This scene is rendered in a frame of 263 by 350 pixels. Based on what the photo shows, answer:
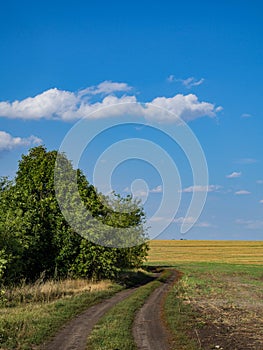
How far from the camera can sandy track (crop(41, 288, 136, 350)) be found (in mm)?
14852

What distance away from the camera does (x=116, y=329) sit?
666 inches

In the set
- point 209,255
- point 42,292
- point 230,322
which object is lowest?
point 230,322

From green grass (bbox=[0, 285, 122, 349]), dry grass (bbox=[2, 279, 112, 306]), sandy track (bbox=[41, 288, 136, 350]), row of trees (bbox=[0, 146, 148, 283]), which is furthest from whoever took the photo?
row of trees (bbox=[0, 146, 148, 283])

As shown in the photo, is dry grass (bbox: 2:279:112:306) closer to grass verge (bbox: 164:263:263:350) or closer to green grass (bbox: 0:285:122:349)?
green grass (bbox: 0:285:122:349)

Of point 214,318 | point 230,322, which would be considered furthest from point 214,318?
point 230,322

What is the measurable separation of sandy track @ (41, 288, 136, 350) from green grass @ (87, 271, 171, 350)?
0.95 feet

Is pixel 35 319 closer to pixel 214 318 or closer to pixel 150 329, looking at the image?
pixel 150 329

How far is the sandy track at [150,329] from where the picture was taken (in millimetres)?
14859

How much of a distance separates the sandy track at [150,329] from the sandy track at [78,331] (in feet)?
5.70

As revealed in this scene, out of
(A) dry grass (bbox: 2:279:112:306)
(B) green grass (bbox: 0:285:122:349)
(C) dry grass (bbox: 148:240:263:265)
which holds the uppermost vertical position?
(C) dry grass (bbox: 148:240:263:265)

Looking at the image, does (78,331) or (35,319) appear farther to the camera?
(35,319)

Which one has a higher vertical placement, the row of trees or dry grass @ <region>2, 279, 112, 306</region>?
the row of trees

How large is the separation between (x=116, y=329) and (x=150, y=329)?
1325 millimetres

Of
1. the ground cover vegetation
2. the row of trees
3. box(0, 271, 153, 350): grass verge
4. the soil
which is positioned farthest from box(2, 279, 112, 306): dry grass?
the soil
